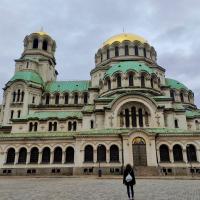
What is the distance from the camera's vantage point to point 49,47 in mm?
60469

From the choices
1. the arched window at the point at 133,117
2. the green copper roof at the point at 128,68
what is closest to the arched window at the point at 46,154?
the arched window at the point at 133,117

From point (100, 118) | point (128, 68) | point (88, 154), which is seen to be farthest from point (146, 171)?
point (128, 68)

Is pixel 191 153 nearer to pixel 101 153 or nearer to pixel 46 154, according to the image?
pixel 101 153

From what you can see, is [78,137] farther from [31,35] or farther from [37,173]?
[31,35]

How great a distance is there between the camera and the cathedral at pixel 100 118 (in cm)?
3384

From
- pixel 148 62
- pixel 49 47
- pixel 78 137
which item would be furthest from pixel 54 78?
pixel 78 137

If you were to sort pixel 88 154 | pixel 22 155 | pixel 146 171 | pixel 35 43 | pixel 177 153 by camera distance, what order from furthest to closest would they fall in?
pixel 35 43
pixel 22 155
pixel 88 154
pixel 177 153
pixel 146 171

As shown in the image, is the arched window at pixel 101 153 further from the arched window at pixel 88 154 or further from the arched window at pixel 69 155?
the arched window at pixel 69 155

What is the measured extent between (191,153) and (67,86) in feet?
105

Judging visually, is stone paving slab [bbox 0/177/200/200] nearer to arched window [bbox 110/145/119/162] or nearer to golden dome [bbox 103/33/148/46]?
arched window [bbox 110/145/119/162]

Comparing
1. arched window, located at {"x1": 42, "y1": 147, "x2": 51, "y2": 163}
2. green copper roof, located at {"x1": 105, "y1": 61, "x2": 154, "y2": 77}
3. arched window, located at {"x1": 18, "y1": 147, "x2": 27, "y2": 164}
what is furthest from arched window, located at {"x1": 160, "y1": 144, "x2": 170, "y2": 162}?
arched window, located at {"x1": 18, "y1": 147, "x2": 27, "y2": 164}

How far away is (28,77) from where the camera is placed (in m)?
51.0

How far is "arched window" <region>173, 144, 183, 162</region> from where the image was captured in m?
33.9

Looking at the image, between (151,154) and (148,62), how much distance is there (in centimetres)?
2652
